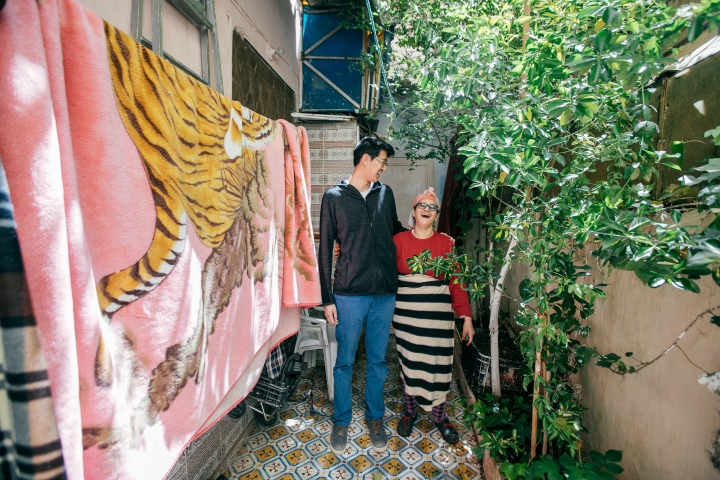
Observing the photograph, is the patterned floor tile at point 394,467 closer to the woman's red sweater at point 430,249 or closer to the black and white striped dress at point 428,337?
the black and white striped dress at point 428,337

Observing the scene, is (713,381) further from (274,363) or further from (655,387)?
(274,363)

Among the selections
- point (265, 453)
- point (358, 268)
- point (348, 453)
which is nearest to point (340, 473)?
point (348, 453)

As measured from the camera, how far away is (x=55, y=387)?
567 millimetres

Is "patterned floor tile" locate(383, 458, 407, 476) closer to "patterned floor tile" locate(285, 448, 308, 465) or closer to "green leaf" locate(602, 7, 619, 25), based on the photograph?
"patterned floor tile" locate(285, 448, 308, 465)

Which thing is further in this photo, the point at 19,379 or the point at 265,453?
the point at 265,453

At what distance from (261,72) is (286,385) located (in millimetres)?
2342

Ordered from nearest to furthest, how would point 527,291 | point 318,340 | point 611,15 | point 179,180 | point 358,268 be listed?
point 611,15 → point 179,180 → point 527,291 → point 358,268 → point 318,340

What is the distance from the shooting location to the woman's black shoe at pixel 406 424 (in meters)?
2.34

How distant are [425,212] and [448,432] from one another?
4.76ft

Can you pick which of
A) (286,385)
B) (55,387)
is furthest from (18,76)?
(286,385)

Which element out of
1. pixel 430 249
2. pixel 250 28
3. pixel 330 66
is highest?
pixel 330 66

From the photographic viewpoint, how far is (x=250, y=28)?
8.27 feet

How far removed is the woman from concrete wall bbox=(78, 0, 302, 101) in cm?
146

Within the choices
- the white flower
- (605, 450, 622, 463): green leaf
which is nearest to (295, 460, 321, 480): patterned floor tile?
(605, 450, 622, 463): green leaf
